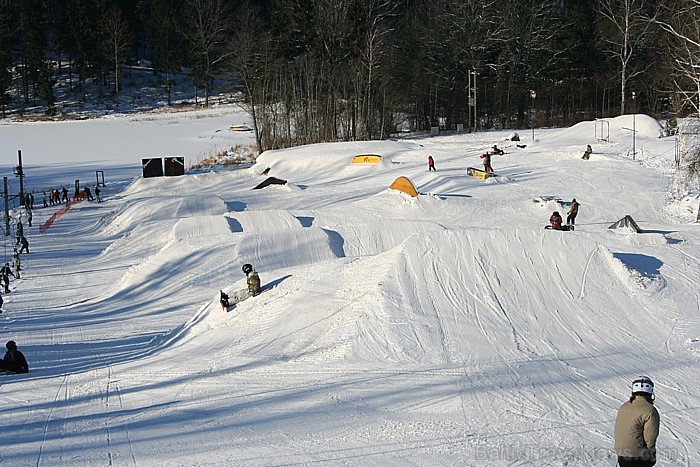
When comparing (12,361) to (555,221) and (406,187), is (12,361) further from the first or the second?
(406,187)

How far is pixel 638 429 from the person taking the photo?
5410 millimetres

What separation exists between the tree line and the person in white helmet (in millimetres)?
37950

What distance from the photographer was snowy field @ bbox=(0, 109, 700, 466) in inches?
303

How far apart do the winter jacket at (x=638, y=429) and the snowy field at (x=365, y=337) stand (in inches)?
64.3

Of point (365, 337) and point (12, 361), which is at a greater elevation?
point (365, 337)

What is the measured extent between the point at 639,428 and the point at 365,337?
573 centimetres

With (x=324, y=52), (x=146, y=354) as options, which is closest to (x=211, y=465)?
(x=146, y=354)

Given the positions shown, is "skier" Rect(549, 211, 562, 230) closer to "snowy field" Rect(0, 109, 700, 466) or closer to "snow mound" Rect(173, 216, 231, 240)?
"snowy field" Rect(0, 109, 700, 466)

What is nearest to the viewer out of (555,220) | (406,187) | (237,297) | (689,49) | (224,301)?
(224,301)

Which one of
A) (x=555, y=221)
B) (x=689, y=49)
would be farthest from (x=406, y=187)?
(x=689, y=49)

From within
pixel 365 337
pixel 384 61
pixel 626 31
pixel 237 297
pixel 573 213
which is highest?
pixel 626 31

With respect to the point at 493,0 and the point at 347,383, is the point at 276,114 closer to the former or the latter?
the point at 493,0

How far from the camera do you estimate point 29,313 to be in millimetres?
16156

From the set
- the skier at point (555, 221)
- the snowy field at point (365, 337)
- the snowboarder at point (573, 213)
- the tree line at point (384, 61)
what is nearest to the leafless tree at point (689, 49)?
the snowy field at point (365, 337)
